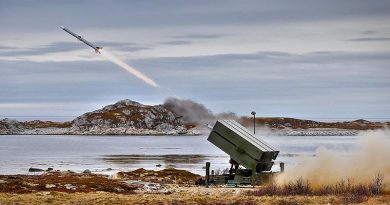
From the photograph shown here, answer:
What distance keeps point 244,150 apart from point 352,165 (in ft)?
18.1

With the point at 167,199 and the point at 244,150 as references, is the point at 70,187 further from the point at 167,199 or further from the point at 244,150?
the point at 244,150

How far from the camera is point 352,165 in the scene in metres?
36.8

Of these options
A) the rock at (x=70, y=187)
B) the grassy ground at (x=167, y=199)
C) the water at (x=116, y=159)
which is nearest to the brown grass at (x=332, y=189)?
the grassy ground at (x=167, y=199)

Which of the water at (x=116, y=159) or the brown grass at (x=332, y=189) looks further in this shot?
the water at (x=116, y=159)

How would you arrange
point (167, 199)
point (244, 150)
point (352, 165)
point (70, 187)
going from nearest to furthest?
1. point (167, 199)
2. point (352, 165)
3. point (244, 150)
4. point (70, 187)

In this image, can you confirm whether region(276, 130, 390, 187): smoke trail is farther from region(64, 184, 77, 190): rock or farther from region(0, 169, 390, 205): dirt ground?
region(64, 184, 77, 190): rock

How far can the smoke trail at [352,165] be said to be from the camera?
35906 mm

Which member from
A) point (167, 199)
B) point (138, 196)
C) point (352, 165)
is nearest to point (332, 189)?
point (352, 165)

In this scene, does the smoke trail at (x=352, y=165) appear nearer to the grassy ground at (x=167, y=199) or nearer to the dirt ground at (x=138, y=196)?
the dirt ground at (x=138, y=196)

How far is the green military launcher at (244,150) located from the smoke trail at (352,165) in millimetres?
1204

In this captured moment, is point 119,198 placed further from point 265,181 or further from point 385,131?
point 385,131

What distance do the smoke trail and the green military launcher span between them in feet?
3.95

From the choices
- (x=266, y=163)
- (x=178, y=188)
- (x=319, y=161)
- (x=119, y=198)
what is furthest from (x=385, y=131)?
(x=119, y=198)

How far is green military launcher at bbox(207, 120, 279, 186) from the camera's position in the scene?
3778 centimetres
